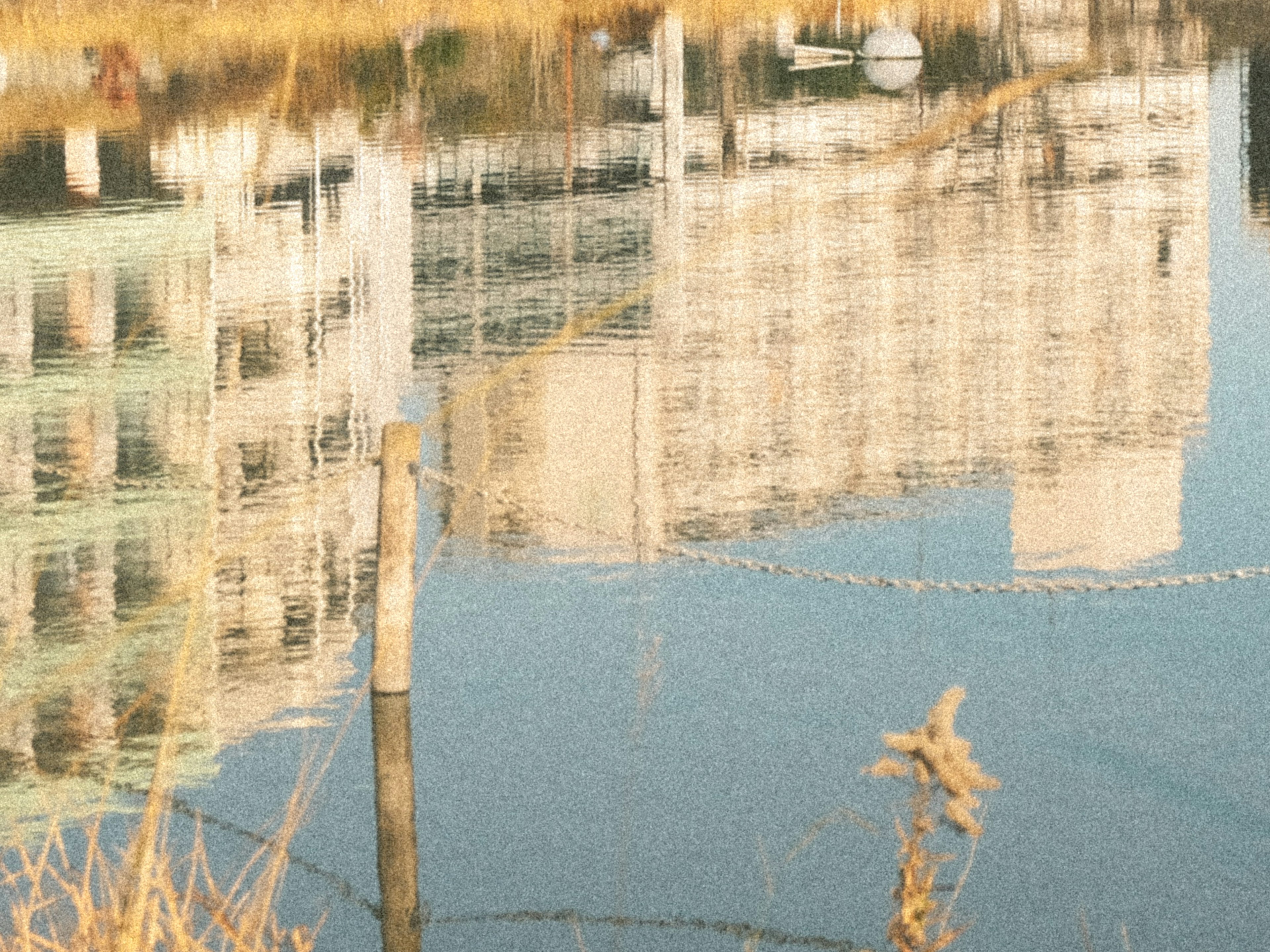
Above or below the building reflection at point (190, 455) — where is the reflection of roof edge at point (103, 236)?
above

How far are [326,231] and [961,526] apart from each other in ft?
34.2

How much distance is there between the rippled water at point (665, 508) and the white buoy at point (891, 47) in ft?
29.1

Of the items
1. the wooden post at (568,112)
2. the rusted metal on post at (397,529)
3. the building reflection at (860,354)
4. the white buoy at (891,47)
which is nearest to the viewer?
the rusted metal on post at (397,529)

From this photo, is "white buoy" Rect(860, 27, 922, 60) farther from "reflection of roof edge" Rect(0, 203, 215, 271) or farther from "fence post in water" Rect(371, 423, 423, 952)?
"fence post in water" Rect(371, 423, 423, 952)

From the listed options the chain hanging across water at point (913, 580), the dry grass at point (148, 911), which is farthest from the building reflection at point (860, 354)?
the dry grass at point (148, 911)

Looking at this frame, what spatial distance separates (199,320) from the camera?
17.3 m

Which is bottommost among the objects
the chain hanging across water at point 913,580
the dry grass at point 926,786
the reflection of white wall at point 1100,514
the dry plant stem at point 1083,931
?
the dry plant stem at point 1083,931

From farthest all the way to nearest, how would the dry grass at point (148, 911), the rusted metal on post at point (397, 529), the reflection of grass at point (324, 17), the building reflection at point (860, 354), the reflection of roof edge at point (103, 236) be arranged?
the reflection of grass at point (324, 17) → the reflection of roof edge at point (103, 236) → the building reflection at point (860, 354) → the rusted metal on post at point (397, 529) → the dry grass at point (148, 911)

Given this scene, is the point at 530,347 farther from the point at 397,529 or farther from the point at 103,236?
the point at 397,529

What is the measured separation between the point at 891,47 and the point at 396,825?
28.0 metres

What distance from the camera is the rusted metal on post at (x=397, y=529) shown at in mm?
8203

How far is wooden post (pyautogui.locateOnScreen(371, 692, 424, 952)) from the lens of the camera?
24.0ft

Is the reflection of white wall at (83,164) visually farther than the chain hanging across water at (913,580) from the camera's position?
Yes

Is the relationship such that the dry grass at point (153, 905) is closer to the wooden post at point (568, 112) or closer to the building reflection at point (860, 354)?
the building reflection at point (860, 354)
